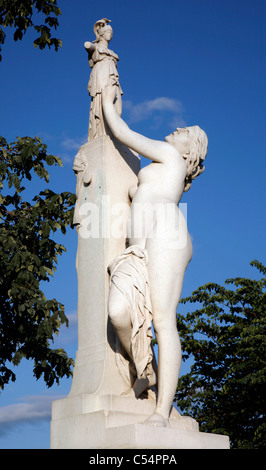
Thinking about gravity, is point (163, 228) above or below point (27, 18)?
below

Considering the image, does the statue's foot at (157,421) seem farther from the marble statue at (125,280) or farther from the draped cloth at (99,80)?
the draped cloth at (99,80)

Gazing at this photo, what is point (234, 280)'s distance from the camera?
2347cm

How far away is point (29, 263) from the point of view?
432 inches

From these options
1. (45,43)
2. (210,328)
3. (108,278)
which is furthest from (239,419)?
(108,278)

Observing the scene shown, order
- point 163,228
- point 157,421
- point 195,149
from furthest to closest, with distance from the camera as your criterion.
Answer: point 195,149 < point 163,228 < point 157,421

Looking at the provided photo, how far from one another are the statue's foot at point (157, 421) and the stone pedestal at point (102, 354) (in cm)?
10

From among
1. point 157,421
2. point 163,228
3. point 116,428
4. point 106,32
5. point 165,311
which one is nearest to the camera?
point 116,428

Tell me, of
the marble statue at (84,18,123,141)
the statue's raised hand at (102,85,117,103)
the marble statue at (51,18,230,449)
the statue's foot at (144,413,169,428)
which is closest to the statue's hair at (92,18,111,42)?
the marble statue at (84,18,123,141)

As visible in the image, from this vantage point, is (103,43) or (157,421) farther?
(103,43)

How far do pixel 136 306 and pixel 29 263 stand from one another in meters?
4.92

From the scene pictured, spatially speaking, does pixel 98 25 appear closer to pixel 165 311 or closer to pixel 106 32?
pixel 106 32

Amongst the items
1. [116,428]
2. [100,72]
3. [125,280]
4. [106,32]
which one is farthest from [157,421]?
[106,32]

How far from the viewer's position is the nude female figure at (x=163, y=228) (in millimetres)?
6395
